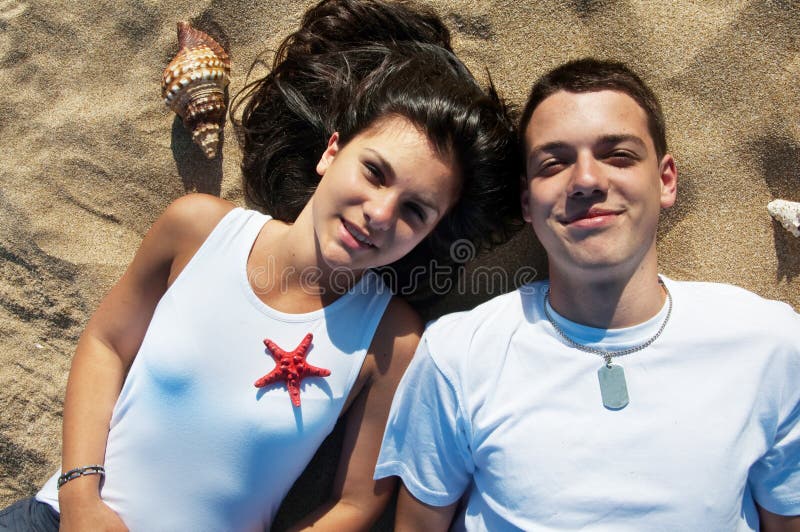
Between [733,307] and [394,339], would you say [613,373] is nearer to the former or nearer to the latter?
[733,307]

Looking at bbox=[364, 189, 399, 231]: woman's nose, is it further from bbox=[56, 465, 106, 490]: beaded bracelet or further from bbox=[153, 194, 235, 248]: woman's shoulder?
bbox=[56, 465, 106, 490]: beaded bracelet

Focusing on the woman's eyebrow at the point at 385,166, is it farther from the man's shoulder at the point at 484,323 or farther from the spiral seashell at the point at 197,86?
the spiral seashell at the point at 197,86

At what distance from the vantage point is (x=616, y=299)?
2520 mm

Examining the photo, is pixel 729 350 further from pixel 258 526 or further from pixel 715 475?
pixel 258 526

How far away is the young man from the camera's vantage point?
2.32 meters

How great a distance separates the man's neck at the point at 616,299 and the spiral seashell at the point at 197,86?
6.21 ft

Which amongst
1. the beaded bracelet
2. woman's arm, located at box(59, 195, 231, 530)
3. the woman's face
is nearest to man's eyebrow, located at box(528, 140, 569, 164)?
the woman's face

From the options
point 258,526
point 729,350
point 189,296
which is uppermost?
point 189,296

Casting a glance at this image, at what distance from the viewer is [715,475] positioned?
90.4 inches

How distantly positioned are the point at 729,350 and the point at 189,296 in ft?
7.31

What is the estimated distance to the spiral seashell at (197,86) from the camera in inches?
120

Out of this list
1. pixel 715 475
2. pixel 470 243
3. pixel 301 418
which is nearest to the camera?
pixel 715 475

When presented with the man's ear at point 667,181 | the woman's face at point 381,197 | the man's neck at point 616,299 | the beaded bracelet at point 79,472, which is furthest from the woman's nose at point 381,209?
the beaded bracelet at point 79,472

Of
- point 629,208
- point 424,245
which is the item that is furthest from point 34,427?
point 629,208
